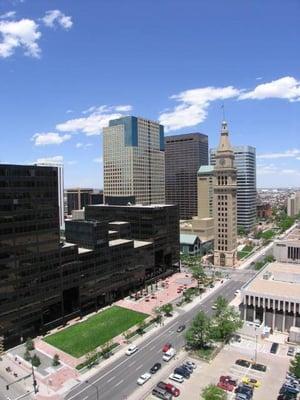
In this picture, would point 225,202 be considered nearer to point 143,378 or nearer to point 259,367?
point 259,367

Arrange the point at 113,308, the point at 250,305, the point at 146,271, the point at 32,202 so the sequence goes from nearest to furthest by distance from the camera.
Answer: the point at 32,202 → the point at 250,305 → the point at 113,308 → the point at 146,271

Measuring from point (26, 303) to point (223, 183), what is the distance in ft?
426

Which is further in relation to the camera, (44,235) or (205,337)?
(44,235)

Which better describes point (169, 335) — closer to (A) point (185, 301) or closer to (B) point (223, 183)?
(A) point (185, 301)

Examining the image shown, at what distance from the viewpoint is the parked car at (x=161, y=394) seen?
236 feet

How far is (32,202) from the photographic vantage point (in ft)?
333

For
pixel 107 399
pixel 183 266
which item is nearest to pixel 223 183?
pixel 183 266

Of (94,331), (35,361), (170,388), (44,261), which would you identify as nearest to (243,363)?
(170,388)

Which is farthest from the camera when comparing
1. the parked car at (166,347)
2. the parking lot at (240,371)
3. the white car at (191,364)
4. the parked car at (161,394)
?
the parked car at (166,347)

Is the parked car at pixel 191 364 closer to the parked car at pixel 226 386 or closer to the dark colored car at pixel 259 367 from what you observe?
the parked car at pixel 226 386

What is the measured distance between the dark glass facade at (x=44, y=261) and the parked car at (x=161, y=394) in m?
45.8

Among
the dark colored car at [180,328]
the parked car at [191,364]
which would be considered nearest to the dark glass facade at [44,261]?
the dark colored car at [180,328]

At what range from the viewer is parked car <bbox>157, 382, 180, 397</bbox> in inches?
2894

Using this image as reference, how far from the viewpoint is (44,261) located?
344 feet
